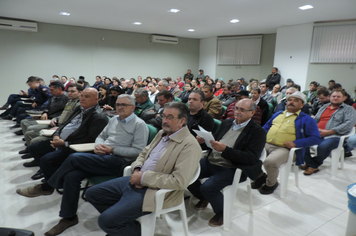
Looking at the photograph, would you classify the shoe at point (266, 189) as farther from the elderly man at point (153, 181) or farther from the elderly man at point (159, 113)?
the elderly man at point (159, 113)

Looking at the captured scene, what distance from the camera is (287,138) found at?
2.51 m

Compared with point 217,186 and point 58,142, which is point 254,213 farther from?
point 58,142

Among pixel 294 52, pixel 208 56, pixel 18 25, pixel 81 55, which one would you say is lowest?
pixel 81 55

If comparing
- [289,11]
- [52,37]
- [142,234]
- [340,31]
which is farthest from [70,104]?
[340,31]

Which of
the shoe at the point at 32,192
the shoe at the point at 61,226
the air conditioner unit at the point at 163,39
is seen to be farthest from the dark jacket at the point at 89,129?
the air conditioner unit at the point at 163,39

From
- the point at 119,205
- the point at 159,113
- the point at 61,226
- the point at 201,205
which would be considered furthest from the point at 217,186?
the point at 159,113

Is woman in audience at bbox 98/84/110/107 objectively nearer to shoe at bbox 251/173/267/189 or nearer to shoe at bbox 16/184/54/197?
shoe at bbox 16/184/54/197

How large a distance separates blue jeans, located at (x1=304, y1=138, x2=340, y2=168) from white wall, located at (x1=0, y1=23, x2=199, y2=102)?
29.4 feet

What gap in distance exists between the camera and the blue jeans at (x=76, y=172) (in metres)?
1.79

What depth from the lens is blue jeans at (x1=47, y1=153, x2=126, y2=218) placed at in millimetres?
1788

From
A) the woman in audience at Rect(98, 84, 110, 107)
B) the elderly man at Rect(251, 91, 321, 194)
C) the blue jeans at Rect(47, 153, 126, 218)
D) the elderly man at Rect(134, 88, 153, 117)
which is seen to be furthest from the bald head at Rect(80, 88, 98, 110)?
the woman in audience at Rect(98, 84, 110, 107)

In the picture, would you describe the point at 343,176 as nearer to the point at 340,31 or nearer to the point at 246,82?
the point at 340,31

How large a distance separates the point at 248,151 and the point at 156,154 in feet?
2.59

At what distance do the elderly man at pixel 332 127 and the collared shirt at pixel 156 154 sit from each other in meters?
2.06
